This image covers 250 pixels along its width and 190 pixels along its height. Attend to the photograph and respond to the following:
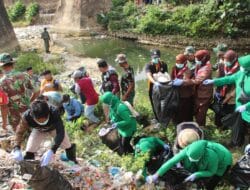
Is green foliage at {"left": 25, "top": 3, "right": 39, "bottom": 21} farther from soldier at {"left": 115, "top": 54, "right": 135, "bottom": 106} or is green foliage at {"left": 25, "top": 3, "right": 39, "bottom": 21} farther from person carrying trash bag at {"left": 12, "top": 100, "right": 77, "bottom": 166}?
person carrying trash bag at {"left": 12, "top": 100, "right": 77, "bottom": 166}

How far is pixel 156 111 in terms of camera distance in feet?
22.1

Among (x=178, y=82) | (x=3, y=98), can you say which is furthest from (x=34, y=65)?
(x=178, y=82)

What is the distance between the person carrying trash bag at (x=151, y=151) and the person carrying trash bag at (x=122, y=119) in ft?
1.64

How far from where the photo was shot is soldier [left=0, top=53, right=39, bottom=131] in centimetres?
644


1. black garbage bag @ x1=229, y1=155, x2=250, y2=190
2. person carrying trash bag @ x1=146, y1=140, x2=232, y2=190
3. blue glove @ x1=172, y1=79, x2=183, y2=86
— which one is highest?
blue glove @ x1=172, y1=79, x2=183, y2=86

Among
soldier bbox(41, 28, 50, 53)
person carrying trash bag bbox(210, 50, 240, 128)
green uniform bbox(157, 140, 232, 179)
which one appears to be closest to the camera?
green uniform bbox(157, 140, 232, 179)

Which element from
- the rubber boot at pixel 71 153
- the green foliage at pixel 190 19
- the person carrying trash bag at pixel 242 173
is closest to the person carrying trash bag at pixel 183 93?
the person carrying trash bag at pixel 242 173

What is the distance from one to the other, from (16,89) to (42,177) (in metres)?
2.41

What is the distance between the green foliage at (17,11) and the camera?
26.1 metres

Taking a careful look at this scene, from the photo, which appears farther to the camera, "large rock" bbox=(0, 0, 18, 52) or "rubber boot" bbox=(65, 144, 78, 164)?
"large rock" bbox=(0, 0, 18, 52)

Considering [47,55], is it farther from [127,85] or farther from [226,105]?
[226,105]

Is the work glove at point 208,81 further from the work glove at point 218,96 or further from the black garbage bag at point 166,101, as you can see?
the work glove at point 218,96

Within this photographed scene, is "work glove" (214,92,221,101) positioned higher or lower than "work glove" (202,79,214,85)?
lower

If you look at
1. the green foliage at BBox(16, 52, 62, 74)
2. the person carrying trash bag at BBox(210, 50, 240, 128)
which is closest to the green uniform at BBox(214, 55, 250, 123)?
the person carrying trash bag at BBox(210, 50, 240, 128)
